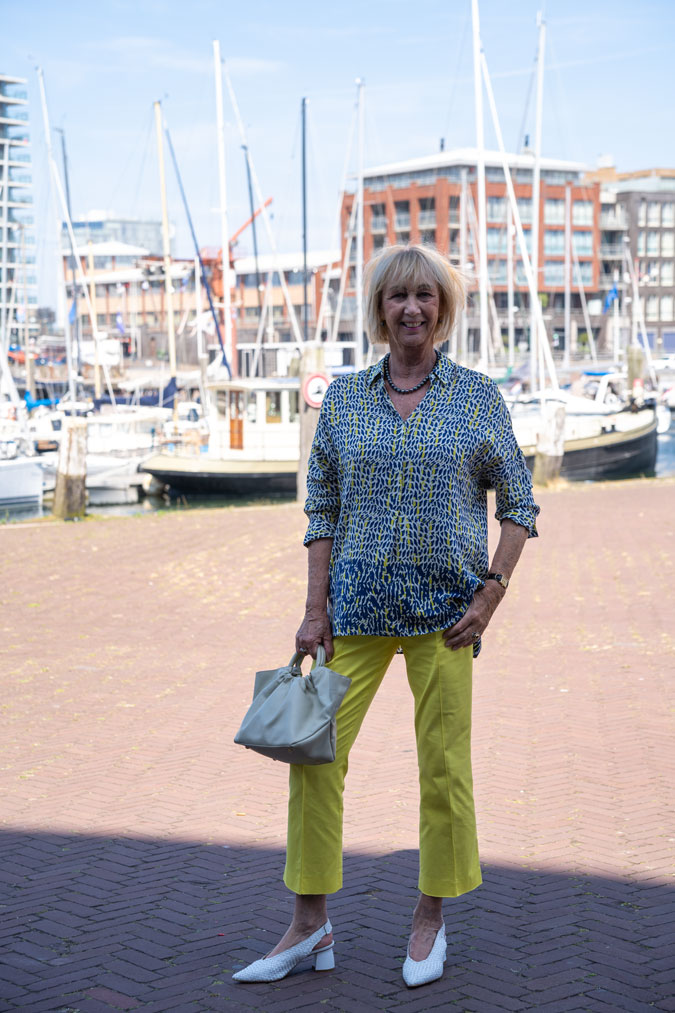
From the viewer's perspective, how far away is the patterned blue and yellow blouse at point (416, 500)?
3.06 meters

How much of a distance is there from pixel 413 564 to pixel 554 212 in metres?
85.3

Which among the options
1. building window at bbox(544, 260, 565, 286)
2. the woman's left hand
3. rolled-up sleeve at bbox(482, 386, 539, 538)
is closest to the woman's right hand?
the woman's left hand

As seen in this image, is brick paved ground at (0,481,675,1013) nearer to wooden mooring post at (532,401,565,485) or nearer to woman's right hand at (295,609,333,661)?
woman's right hand at (295,609,333,661)

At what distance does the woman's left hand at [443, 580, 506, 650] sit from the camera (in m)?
3.07

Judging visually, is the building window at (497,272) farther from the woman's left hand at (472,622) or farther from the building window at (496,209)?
the woman's left hand at (472,622)

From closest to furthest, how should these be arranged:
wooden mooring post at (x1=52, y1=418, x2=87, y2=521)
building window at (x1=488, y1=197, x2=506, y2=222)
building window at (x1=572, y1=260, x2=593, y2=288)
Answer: wooden mooring post at (x1=52, y1=418, x2=87, y2=521) → building window at (x1=488, y1=197, x2=506, y2=222) → building window at (x1=572, y1=260, x2=593, y2=288)

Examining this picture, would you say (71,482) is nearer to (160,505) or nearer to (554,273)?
(160,505)

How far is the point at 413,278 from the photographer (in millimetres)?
3127

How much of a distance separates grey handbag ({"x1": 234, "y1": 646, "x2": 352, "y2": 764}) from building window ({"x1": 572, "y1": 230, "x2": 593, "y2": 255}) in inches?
3417

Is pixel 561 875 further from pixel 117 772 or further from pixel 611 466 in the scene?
pixel 611 466

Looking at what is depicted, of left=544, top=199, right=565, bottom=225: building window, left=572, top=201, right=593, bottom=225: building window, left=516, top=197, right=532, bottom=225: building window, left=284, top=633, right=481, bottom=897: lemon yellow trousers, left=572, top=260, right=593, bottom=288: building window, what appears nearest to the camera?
left=284, top=633, right=481, bottom=897: lemon yellow trousers

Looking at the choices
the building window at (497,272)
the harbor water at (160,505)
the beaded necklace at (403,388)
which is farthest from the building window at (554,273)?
the beaded necklace at (403,388)

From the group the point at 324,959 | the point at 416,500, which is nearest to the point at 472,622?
the point at 416,500

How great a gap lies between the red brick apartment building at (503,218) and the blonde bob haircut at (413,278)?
72.2m
